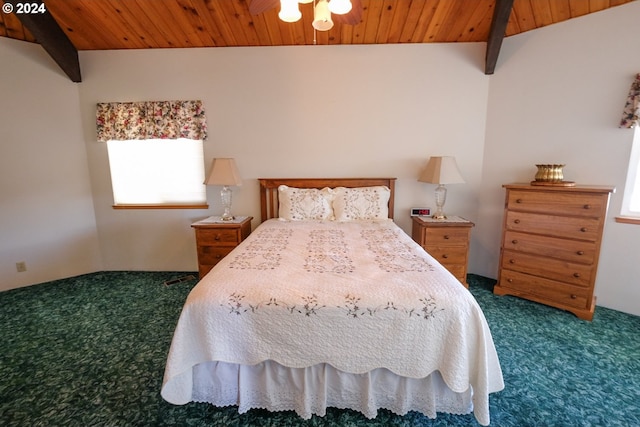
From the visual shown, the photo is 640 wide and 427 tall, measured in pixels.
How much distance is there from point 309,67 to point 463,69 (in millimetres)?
1627

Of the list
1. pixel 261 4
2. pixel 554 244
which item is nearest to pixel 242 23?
pixel 261 4

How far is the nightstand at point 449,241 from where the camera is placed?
281 centimetres

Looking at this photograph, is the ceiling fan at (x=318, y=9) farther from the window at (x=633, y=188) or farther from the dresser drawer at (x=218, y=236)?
the window at (x=633, y=188)

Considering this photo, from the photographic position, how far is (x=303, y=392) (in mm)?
1438

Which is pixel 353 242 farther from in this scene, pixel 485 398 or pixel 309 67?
pixel 309 67

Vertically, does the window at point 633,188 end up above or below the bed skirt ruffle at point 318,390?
above

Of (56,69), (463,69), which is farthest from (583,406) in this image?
(56,69)

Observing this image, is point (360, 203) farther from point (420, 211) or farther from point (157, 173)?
point (157, 173)

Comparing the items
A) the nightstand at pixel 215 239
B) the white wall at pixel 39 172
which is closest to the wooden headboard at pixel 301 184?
the nightstand at pixel 215 239

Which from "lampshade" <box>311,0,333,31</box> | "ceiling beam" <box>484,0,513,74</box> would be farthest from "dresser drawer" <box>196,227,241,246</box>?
"ceiling beam" <box>484,0,513,74</box>

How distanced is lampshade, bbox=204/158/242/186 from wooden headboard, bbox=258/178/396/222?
14.1 inches

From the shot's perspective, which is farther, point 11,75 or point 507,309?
point 11,75

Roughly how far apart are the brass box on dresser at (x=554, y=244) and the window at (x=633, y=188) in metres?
0.41

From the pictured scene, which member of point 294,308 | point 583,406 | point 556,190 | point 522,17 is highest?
point 522,17
